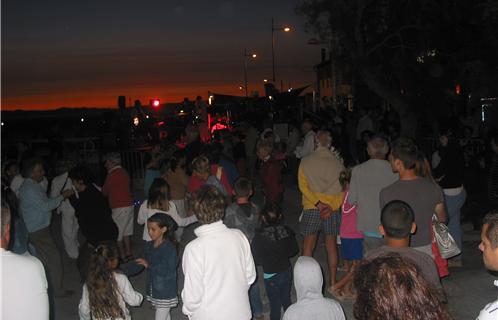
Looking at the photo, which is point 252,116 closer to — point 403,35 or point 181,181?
point 403,35

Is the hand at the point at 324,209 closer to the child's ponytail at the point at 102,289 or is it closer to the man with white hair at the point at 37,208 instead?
the child's ponytail at the point at 102,289

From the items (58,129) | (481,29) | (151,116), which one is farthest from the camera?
(151,116)

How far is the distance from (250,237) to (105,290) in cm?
180

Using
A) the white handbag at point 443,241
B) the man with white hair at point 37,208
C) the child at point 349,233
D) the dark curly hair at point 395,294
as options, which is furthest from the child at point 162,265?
the dark curly hair at point 395,294

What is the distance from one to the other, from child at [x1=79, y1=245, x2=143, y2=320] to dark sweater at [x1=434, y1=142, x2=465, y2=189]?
4.38 metres

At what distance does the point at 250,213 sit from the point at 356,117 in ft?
40.7

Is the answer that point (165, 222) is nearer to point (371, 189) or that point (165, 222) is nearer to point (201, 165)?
point (201, 165)

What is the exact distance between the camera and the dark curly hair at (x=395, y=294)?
2.36 meters

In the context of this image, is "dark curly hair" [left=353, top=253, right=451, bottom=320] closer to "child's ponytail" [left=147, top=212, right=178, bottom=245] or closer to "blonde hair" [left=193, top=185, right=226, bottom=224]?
"blonde hair" [left=193, top=185, right=226, bottom=224]

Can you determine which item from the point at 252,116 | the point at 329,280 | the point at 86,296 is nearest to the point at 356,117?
the point at 252,116

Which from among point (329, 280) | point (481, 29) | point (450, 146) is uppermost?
point (481, 29)

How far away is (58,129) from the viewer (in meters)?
16.8

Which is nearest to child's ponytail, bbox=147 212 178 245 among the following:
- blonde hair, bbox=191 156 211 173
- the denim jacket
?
the denim jacket

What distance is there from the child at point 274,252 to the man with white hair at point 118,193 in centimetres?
303
